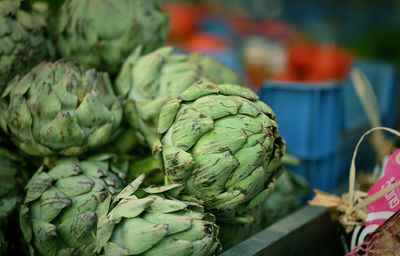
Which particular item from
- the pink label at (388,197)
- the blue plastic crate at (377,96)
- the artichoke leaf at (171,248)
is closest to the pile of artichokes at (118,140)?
the artichoke leaf at (171,248)

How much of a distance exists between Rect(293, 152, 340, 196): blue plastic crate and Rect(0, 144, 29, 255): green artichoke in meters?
0.85

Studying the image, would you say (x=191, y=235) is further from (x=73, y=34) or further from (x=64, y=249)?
(x=73, y=34)

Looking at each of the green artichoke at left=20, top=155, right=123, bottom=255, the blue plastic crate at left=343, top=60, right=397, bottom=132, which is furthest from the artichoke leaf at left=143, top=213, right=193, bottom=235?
the blue plastic crate at left=343, top=60, right=397, bottom=132

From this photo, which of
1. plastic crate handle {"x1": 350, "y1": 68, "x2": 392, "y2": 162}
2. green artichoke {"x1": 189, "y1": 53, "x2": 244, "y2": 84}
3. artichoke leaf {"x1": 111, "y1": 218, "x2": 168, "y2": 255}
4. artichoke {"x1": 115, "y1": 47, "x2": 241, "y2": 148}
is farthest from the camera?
plastic crate handle {"x1": 350, "y1": 68, "x2": 392, "y2": 162}

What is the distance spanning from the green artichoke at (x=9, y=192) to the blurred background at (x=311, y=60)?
2.65 ft

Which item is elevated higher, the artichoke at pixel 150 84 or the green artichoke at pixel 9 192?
the artichoke at pixel 150 84

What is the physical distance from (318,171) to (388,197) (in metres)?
0.65

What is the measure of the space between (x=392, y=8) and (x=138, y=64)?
4.52 meters

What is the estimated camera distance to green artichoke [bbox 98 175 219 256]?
26.0 inches

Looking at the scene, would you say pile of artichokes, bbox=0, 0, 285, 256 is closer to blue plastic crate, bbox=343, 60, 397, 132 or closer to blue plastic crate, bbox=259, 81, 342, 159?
blue plastic crate, bbox=259, 81, 342, 159

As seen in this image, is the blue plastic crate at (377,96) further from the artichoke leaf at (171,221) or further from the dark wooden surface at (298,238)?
the artichoke leaf at (171,221)

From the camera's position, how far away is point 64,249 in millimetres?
777

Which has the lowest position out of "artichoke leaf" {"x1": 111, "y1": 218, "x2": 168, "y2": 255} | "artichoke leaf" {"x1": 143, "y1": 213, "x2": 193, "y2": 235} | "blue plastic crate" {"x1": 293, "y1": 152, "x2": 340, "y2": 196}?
"blue plastic crate" {"x1": 293, "y1": 152, "x2": 340, "y2": 196}

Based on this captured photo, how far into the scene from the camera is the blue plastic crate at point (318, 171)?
1.44 m
